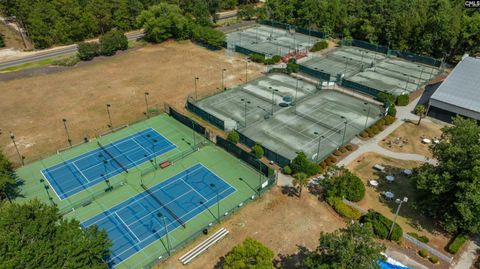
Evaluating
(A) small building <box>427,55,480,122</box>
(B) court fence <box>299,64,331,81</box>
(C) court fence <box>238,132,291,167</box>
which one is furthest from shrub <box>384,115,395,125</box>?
(C) court fence <box>238,132,291,167</box>

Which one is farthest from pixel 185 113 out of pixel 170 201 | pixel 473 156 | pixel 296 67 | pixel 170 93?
pixel 473 156

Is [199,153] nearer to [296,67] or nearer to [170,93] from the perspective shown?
[170,93]

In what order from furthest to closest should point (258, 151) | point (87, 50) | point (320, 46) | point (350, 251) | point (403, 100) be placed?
point (320, 46) < point (87, 50) < point (403, 100) < point (258, 151) < point (350, 251)

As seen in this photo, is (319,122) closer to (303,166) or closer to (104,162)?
(303,166)

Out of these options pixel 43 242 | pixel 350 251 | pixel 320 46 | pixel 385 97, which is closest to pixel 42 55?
pixel 320 46

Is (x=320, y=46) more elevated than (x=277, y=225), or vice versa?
(x=320, y=46)
